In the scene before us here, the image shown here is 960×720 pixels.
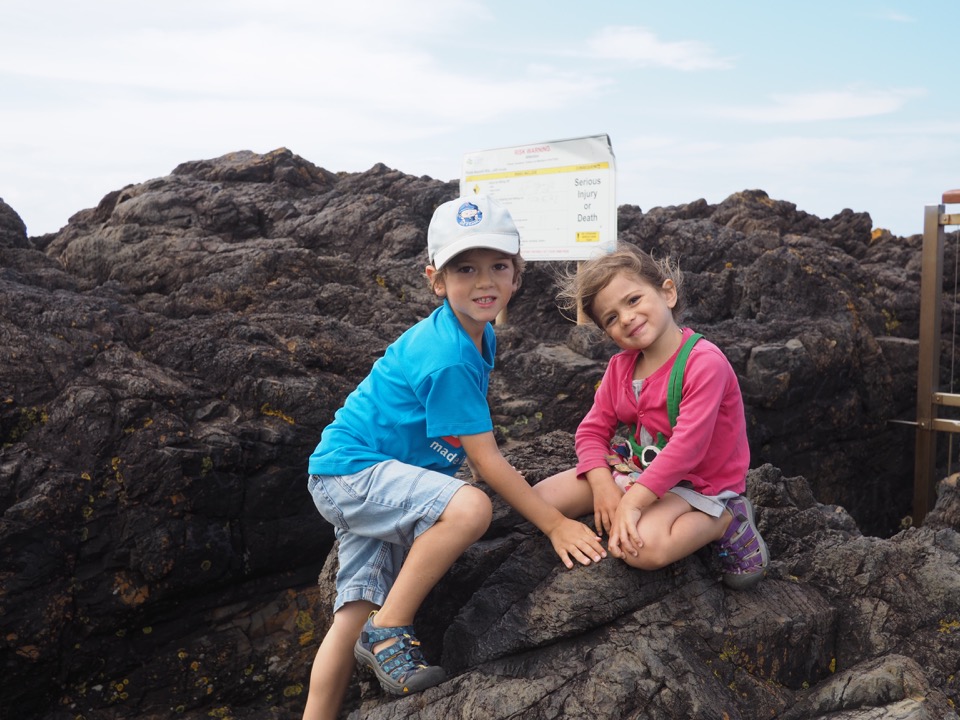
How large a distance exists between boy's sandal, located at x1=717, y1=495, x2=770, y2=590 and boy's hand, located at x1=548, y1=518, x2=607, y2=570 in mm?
555

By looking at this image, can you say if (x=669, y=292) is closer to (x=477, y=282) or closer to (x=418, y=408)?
(x=477, y=282)

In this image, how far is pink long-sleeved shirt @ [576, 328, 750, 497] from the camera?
3.38 m

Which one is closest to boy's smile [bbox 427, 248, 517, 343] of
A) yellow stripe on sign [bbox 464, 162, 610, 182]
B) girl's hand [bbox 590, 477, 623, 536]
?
girl's hand [bbox 590, 477, 623, 536]

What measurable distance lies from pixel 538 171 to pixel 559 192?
12.5 inches

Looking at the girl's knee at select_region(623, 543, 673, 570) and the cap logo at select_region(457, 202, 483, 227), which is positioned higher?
the cap logo at select_region(457, 202, 483, 227)

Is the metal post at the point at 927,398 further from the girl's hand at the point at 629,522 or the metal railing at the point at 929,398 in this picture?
the girl's hand at the point at 629,522

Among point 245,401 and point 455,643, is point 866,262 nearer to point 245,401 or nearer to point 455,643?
point 245,401

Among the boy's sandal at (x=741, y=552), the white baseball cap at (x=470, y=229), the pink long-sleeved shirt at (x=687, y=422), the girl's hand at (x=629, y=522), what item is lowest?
the boy's sandal at (x=741, y=552)

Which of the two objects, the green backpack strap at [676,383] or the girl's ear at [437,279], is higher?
the girl's ear at [437,279]

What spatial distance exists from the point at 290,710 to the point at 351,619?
1.64m

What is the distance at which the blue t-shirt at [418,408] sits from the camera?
11.0 ft

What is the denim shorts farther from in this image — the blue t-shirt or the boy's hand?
the boy's hand

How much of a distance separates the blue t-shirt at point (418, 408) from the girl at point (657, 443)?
0.55 m

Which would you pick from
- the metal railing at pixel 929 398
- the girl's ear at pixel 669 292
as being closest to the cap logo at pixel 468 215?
the girl's ear at pixel 669 292
